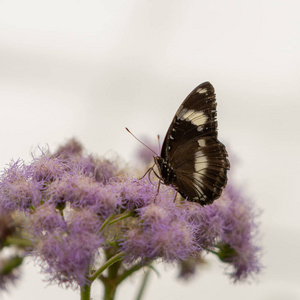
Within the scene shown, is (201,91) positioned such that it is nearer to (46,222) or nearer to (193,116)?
(193,116)

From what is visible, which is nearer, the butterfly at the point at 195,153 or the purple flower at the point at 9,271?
the butterfly at the point at 195,153

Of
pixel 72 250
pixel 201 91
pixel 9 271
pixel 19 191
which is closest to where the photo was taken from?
pixel 72 250

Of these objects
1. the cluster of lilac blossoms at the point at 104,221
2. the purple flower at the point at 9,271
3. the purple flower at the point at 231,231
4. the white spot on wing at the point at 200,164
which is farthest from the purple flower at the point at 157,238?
the purple flower at the point at 9,271

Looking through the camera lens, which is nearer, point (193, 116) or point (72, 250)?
point (72, 250)

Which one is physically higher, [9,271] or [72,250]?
[72,250]

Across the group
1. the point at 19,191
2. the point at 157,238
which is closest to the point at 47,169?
the point at 19,191

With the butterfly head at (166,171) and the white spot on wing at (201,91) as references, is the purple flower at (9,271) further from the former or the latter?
the white spot on wing at (201,91)

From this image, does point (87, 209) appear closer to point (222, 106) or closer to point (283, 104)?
point (222, 106)
